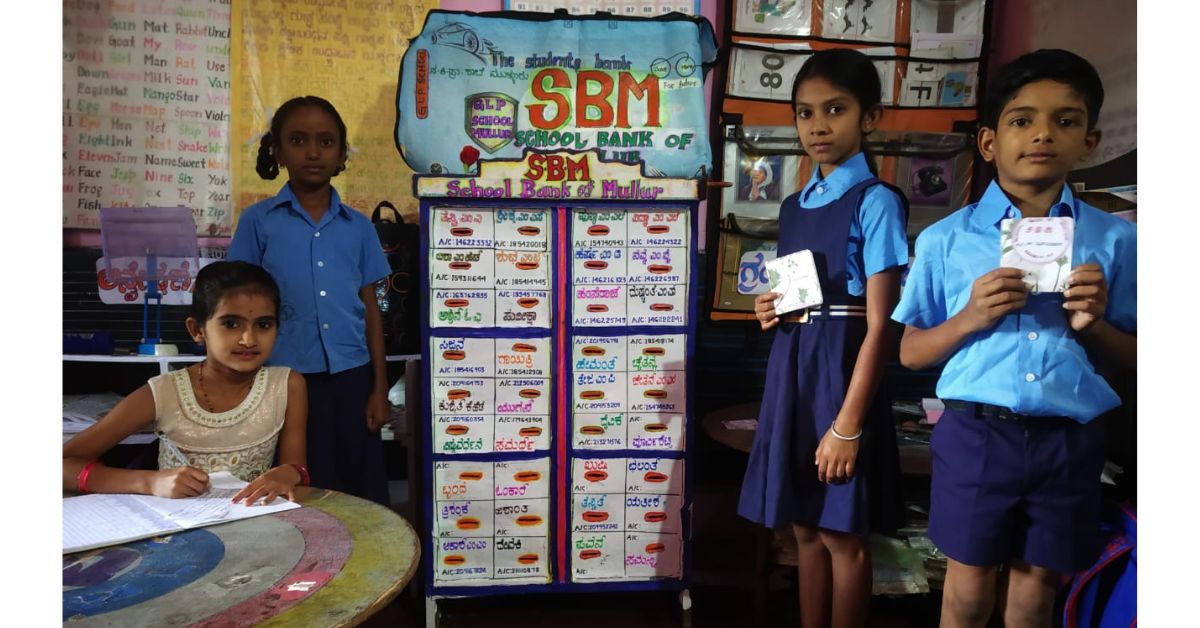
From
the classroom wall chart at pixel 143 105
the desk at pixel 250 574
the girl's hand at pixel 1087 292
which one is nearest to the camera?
the desk at pixel 250 574

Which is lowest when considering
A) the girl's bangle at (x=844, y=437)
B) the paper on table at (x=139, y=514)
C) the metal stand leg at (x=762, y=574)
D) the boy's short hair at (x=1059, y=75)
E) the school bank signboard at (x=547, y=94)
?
the metal stand leg at (x=762, y=574)

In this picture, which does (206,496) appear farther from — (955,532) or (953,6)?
(953,6)

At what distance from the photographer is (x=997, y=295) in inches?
52.7

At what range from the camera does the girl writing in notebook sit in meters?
1.71

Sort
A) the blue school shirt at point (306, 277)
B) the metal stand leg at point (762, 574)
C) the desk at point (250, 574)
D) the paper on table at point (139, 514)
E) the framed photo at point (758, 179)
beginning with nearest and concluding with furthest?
the desk at point (250, 574), the paper on table at point (139, 514), the blue school shirt at point (306, 277), the metal stand leg at point (762, 574), the framed photo at point (758, 179)

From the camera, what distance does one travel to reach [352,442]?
2.34 m

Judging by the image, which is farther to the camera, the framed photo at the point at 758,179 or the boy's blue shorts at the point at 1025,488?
the framed photo at the point at 758,179

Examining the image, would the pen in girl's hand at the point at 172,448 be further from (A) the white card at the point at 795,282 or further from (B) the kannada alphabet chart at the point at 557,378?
(A) the white card at the point at 795,282

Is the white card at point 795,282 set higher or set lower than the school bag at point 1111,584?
higher

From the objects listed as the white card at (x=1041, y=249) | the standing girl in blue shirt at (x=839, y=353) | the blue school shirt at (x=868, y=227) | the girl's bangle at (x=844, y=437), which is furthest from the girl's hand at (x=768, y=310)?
the white card at (x=1041, y=249)

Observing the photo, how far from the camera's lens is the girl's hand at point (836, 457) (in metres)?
1.72

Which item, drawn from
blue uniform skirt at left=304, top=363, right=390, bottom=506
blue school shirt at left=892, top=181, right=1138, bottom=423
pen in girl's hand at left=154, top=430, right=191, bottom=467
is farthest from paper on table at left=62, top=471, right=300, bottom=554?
blue school shirt at left=892, top=181, right=1138, bottom=423

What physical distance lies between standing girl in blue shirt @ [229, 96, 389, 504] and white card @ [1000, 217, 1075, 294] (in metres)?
2.01

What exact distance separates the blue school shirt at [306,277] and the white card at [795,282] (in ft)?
4.84
